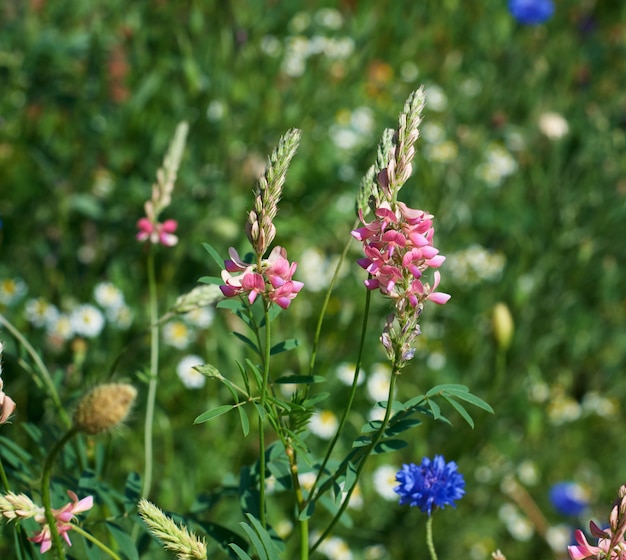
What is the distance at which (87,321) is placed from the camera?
7.73 feet

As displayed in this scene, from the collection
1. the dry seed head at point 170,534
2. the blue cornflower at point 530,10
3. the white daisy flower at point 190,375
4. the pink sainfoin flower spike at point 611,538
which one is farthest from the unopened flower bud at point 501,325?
the blue cornflower at point 530,10

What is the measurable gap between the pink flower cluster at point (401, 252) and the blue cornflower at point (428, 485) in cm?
35

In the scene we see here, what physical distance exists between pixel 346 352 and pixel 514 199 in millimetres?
1216

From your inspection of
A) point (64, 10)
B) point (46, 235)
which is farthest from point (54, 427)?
point (64, 10)

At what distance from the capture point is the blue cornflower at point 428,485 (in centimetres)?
125

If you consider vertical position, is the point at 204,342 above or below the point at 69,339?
above

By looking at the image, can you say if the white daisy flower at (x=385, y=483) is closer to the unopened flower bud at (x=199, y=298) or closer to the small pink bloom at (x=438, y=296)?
the unopened flower bud at (x=199, y=298)

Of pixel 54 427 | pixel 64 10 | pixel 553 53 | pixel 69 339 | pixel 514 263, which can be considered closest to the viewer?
pixel 54 427

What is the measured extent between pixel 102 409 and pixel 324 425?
1.37 meters

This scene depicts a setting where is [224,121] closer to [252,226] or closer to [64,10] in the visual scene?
[64,10]

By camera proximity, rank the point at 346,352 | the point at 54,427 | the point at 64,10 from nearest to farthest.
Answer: the point at 54,427 < the point at 346,352 < the point at 64,10

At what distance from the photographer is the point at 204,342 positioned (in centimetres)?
270

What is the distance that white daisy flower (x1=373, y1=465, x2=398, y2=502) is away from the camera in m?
2.35

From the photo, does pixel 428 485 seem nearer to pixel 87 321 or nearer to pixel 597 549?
pixel 597 549
